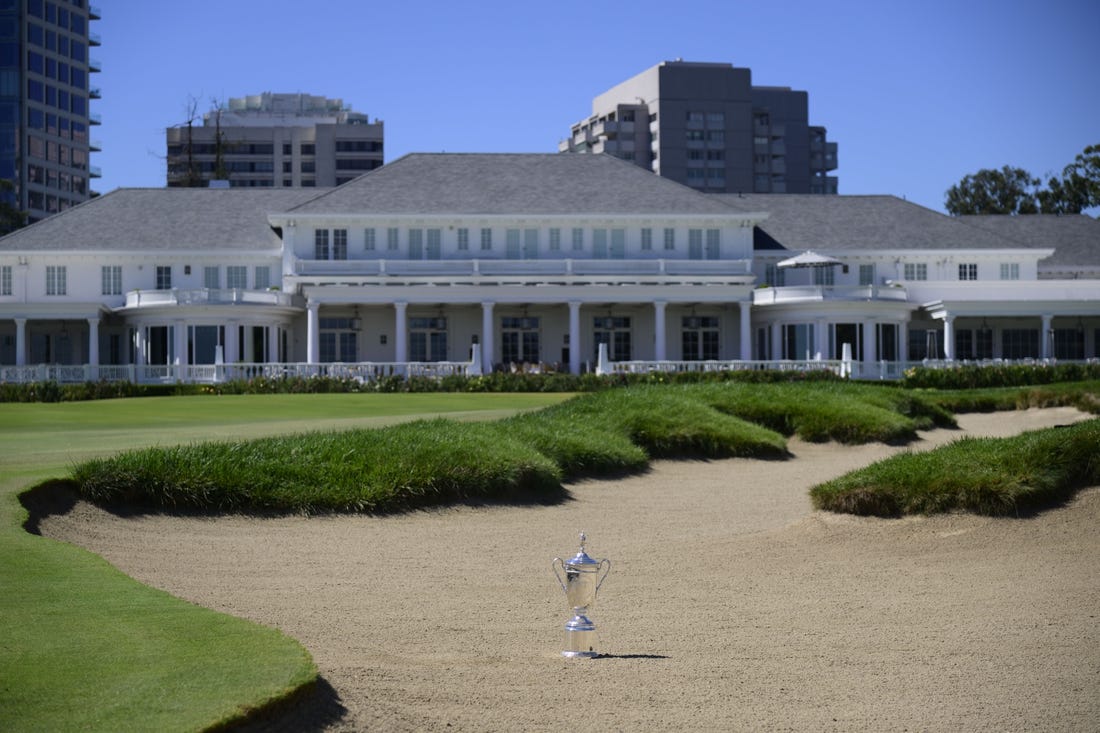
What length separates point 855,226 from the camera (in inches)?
2509

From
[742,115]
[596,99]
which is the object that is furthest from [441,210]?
[596,99]

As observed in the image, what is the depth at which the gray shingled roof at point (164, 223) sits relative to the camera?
60.2 metres

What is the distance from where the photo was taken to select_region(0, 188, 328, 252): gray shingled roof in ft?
197

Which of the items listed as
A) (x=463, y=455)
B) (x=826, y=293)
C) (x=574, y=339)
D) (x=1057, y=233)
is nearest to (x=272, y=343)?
(x=574, y=339)

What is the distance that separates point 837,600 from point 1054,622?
1979 millimetres

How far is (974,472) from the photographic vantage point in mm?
15547

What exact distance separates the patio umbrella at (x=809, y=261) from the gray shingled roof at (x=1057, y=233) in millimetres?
9913

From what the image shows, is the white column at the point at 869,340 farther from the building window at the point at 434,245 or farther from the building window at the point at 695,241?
the building window at the point at 434,245

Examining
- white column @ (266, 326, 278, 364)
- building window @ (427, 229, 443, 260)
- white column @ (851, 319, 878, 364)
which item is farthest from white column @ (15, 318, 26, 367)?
white column @ (851, 319, 878, 364)

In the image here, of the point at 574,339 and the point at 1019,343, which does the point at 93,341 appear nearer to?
the point at 574,339

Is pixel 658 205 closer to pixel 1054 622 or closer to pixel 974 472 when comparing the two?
pixel 974 472

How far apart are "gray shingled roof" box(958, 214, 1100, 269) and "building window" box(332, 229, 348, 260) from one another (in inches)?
1108

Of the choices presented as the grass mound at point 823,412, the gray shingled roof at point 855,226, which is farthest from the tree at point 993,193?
the grass mound at point 823,412

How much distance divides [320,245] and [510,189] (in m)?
8.38
